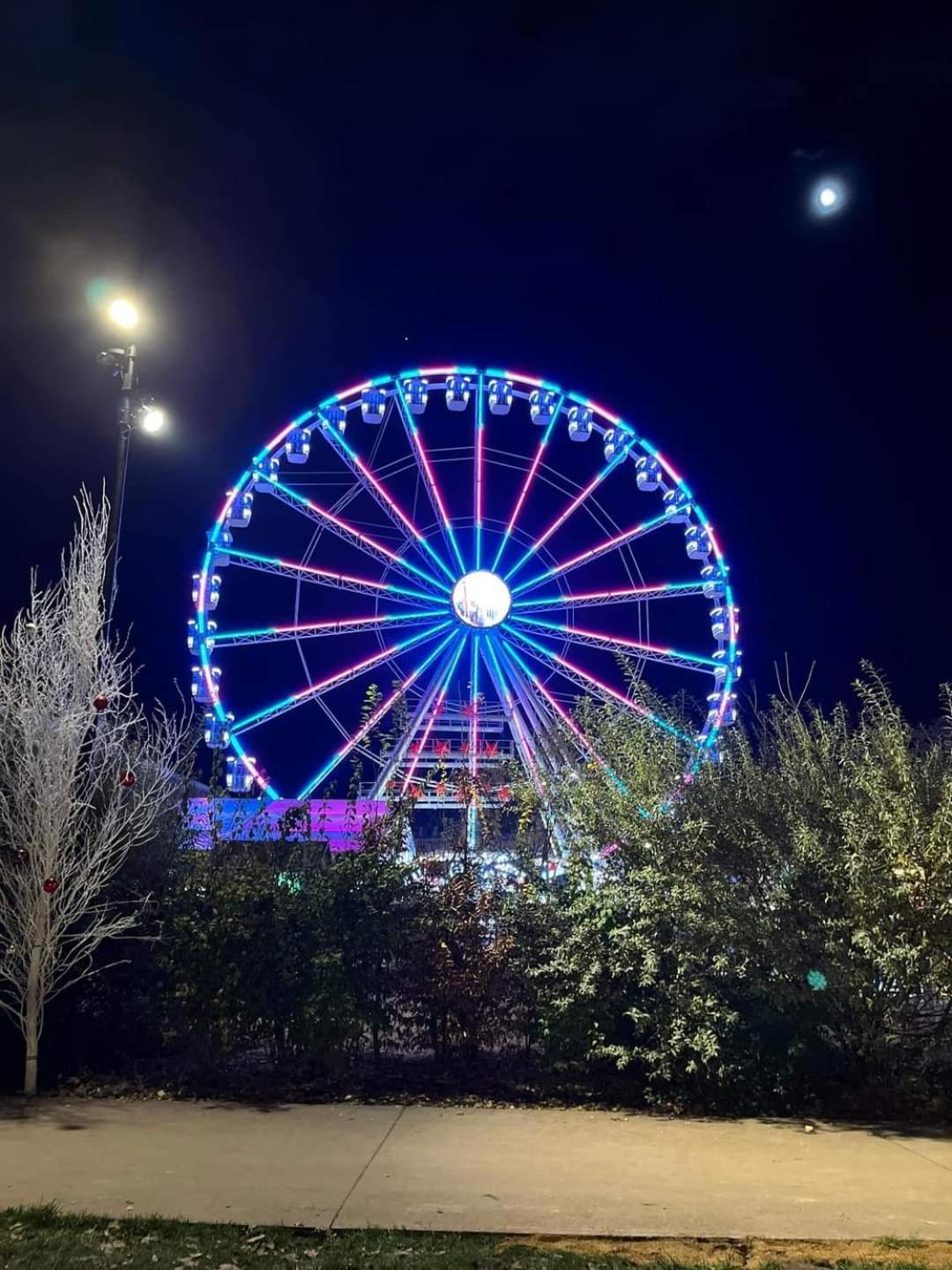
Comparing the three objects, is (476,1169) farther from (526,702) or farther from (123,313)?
(526,702)

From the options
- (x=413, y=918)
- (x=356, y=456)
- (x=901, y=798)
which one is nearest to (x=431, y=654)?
(x=356, y=456)

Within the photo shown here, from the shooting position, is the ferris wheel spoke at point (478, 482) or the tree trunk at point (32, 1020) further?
the ferris wheel spoke at point (478, 482)

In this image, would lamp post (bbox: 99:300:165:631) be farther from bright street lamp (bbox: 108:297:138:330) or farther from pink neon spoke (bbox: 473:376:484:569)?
pink neon spoke (bbox: 473:376:484:569)

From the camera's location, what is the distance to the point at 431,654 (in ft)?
63.4

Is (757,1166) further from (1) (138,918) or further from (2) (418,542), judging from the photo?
(2) (418,542)

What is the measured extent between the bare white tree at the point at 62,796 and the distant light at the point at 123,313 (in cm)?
188

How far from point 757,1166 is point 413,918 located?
3.03 metres

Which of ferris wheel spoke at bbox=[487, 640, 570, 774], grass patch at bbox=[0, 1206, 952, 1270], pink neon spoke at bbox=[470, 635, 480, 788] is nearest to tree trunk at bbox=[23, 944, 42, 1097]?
grass patch at bbox=[0, 1206, 952, 1270]

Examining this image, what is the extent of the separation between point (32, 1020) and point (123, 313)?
5.90m

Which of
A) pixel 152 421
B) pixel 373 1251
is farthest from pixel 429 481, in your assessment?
pixel 373 1251

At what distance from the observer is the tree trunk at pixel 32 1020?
6.68 metres

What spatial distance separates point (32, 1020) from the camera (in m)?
6.68

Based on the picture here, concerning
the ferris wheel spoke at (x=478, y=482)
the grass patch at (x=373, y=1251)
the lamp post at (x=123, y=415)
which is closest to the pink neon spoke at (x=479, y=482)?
the ferris wheel spoke at (x=478, y=482)

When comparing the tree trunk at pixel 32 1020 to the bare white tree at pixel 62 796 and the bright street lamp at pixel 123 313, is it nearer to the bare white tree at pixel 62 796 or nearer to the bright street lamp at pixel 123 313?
the bare white tree at pixel 62 796
